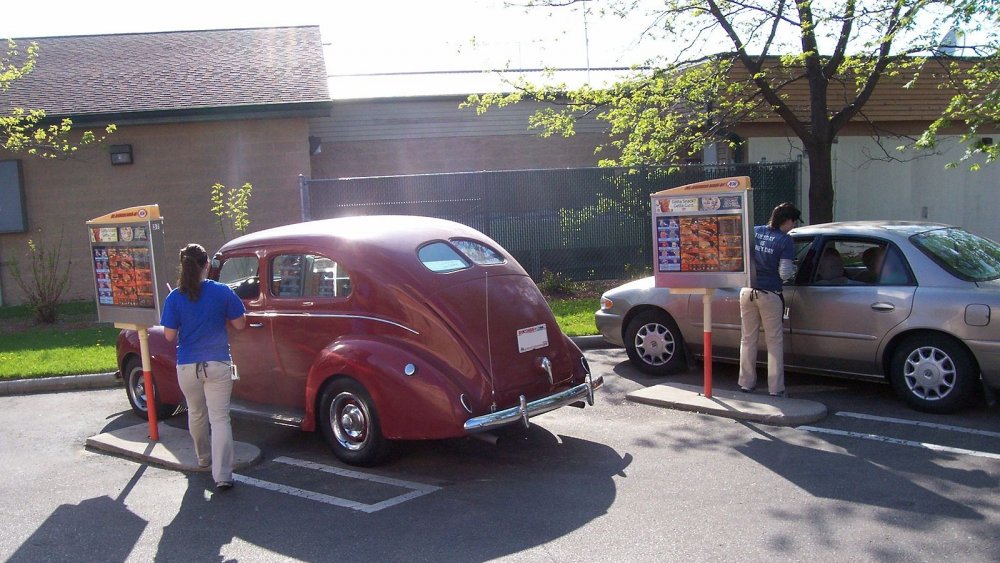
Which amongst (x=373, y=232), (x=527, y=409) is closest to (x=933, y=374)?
(x=527, y=409)

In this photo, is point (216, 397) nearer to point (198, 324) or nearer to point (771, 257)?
point (198, 324)

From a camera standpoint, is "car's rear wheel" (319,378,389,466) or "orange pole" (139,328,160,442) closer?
"car's rear wheel" (319,378,389,466)

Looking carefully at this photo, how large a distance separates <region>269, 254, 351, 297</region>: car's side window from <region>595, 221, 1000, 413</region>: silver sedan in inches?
147

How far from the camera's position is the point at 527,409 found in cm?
587

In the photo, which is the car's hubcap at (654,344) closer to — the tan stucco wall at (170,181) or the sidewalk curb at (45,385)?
the sidewalk curb at (45,385)

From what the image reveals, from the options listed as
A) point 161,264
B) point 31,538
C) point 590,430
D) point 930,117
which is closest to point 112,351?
point 161,264

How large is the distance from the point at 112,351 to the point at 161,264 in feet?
15.4

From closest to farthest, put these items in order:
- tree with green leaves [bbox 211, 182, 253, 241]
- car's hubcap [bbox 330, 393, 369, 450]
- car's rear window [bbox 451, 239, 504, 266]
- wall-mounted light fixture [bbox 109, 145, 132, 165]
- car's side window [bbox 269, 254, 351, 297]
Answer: car's hubcap [bbox 330, 393, 369, 450] < car's side window [bbox 269, 254, 351, 297] < car's rear window [bbox 451, 239, 504, 266] < tree with green leaves [bbox 211, 182, 253, 241] < wall-mounted light fixture [bbox 109, 145, 132, 165]

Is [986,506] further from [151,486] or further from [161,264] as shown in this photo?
[161,264]

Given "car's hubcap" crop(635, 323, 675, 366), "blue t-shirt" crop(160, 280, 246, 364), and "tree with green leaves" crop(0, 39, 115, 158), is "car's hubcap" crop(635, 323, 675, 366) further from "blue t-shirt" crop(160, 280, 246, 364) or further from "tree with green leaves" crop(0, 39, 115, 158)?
"tree with green leaves" crop(0, 39, 115, 158)

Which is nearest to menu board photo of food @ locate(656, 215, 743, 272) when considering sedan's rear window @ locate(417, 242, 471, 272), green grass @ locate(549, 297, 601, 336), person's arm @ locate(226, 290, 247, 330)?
sedan's rear window @ locate(417, 242, 471, 272)

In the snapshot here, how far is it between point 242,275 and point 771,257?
15.3 ft

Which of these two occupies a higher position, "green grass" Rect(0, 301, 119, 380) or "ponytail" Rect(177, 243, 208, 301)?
"ponytail" Rect(177, 243, 208, 301)

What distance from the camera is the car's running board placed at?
21.2ft
